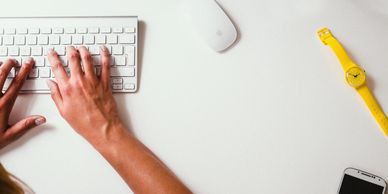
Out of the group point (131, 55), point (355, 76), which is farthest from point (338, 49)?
point (131, 55)

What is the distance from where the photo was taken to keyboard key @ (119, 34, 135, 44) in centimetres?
74

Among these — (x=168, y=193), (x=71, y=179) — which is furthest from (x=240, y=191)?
(x=71, y=179)

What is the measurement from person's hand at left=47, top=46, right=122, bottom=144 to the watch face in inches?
18.6

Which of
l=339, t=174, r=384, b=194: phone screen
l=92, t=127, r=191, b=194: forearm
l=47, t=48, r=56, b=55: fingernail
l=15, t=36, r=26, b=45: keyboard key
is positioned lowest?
l=339, t=174, r=384, b=194: phone screen

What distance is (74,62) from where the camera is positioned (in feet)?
2.37

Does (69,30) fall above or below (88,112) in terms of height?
above

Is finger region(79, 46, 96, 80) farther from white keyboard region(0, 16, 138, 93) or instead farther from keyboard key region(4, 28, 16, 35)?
keyboard key region(4, 28, 16, 35)

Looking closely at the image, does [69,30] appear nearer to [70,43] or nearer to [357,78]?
[70,43]

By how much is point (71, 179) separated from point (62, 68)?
0.22 meters

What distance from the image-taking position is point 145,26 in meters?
0.76

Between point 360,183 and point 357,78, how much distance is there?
21 centimetres

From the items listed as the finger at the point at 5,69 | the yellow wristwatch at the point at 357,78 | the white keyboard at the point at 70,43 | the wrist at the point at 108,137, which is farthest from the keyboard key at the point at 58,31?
the yellow wristwatch at the point at 357,78

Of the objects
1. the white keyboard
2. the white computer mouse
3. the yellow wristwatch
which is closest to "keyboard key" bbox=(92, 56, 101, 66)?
the white keyboard

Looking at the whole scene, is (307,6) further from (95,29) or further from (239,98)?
(95,29)
